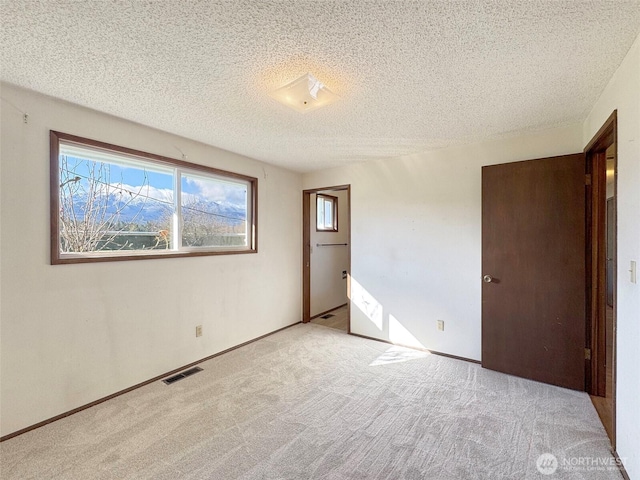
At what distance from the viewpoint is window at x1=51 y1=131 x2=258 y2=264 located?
2229mm

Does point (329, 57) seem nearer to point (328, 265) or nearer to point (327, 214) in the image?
point (327, 214)

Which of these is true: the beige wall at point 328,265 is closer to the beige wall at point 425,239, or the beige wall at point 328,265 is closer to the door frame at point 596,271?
the beige wall at point 425,239

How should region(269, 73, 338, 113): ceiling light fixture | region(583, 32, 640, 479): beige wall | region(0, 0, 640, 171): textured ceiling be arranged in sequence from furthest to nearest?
region(269, 73, 338, 113): ceiling light fixture
region(583, 32, 640, 479): beige wall
region(0, 0, 640, 171): textured ceiling

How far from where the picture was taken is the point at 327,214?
5.18 m

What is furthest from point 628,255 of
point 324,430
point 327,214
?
point 327,214

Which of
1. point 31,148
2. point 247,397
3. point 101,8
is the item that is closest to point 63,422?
point 247,397

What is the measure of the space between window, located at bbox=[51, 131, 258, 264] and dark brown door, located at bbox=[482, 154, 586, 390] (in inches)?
109

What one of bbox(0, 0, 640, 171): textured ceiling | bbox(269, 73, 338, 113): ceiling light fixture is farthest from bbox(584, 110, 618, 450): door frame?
bbox(269, 73, 338, 113): ceiling light fixture

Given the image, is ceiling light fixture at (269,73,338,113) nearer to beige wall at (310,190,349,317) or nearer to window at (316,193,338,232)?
beige wall at (310,190,349,317)

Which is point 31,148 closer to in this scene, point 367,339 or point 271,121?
point 271,121

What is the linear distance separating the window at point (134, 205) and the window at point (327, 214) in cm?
163

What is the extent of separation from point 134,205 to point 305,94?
188 centimetres

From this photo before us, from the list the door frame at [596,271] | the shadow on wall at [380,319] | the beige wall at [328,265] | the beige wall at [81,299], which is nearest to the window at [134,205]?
the beige wall at [81,299]

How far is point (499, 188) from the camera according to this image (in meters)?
2.77
